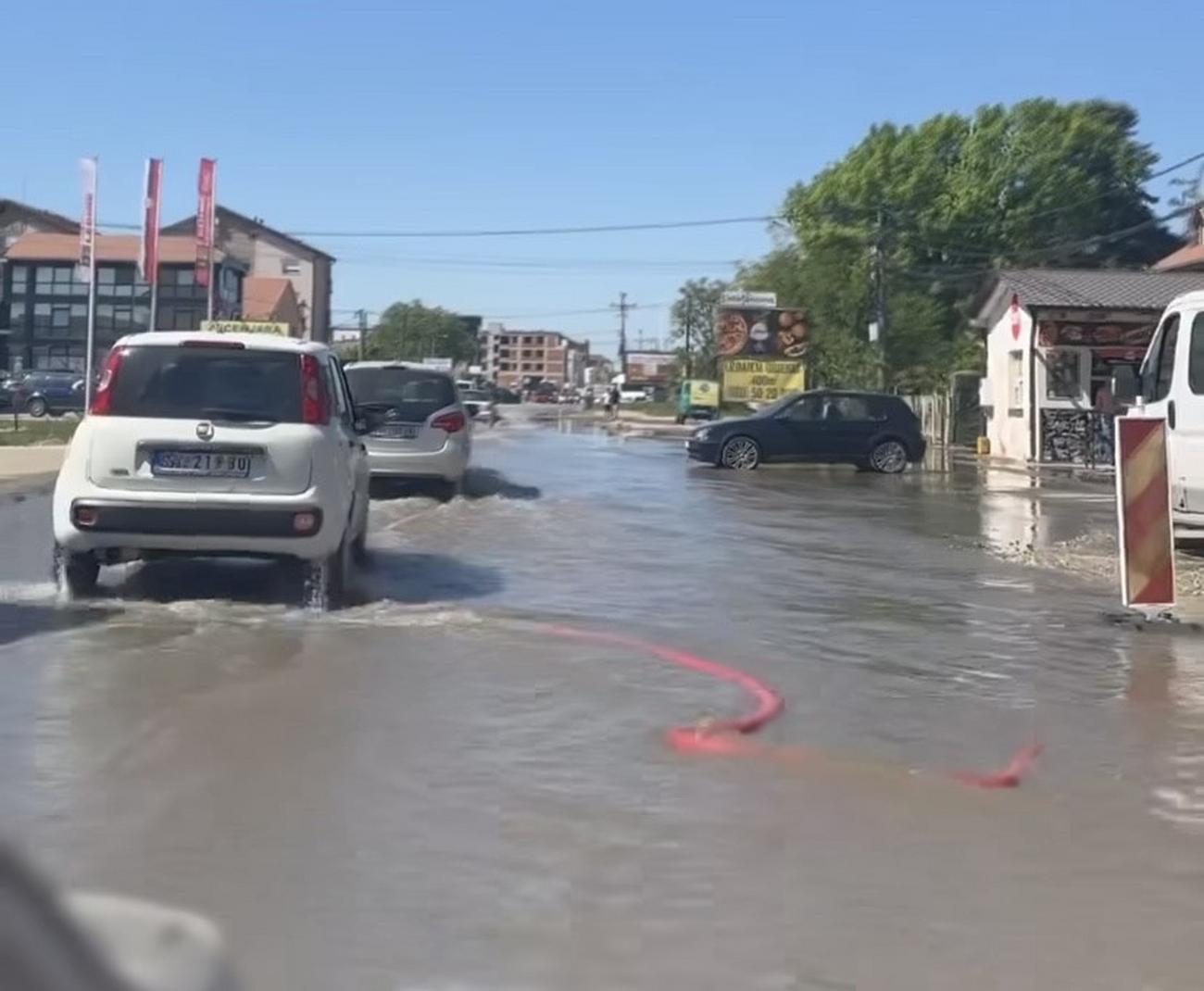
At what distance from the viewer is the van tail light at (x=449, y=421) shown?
18.8 metres

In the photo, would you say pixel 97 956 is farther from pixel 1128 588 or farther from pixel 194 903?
pixel 1128 588

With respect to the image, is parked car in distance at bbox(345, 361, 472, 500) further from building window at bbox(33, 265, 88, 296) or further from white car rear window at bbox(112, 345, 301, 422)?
building window at bbox(33, 265, 88, 296)

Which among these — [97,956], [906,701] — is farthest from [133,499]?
[97,956]

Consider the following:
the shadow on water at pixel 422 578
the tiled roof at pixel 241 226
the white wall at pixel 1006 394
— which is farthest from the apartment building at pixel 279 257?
the shadow on water at pixel 422 578

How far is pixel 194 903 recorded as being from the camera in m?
4.85

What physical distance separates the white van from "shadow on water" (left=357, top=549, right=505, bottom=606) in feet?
18.5

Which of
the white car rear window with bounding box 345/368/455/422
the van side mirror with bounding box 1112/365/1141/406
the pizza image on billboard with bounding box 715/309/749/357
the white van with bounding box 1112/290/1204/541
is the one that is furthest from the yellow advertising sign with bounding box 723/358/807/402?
the white van with bounding box 1112/290/1204/541

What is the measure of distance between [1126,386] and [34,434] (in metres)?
25.9

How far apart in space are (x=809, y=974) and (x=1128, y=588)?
7123mm

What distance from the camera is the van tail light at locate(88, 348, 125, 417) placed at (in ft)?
33.3

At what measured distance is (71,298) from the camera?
90688 millimetres

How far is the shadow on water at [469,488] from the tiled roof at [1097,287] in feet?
55.8

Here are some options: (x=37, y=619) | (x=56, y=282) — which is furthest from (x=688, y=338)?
(x=37, y=619)

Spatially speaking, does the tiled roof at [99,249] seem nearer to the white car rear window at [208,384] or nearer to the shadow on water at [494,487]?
the shadow on water at [494,487]
